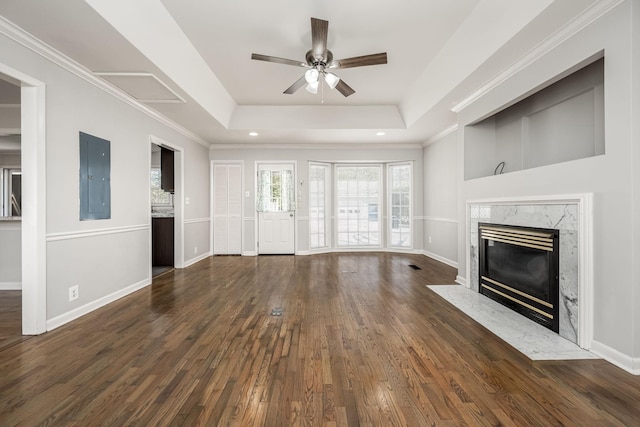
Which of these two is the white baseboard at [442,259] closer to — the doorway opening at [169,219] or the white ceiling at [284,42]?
the white ceiling at [284,42]

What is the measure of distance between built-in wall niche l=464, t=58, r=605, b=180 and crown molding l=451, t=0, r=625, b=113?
1.49ft

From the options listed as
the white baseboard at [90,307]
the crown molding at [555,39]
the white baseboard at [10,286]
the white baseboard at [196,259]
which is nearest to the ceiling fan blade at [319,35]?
the crown molding at [555,39]

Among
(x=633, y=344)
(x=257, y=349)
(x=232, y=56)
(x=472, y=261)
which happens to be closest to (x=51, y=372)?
(x=257, y=349)

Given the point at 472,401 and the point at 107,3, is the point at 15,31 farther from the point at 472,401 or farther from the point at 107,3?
the point at 472,401

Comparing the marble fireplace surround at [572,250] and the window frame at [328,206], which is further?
the window frame at [328,206]

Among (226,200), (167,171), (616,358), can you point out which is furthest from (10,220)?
(616,358)

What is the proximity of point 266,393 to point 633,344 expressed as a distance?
2378 mm

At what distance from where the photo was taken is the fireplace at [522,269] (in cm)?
256

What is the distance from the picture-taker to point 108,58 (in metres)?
2.76

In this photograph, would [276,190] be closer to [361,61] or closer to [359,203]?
[359,203]

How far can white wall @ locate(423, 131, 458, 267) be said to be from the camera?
5.35 meters

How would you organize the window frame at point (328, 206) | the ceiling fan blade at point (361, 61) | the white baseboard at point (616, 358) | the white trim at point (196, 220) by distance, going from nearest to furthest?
the white baseboard at point (616, 358)
the ceiling fan blade at point (361, 61)
the white trim at point (196, 220)
the window frame at point (328, 206)

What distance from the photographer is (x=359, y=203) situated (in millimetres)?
7113

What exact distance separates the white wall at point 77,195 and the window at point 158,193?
1549mm
